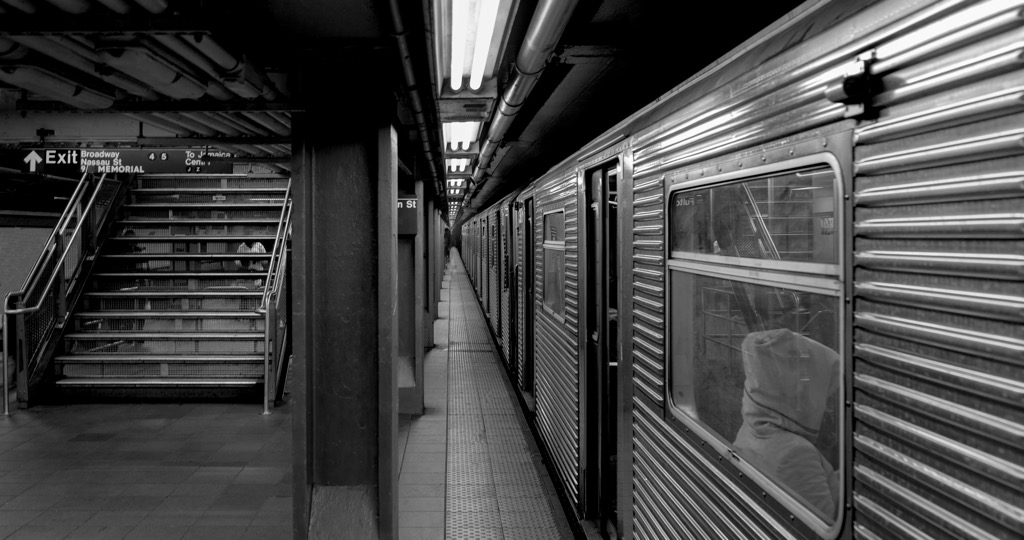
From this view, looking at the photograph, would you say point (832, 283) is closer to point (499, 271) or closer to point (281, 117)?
point (281, 117)

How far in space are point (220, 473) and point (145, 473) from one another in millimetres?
575

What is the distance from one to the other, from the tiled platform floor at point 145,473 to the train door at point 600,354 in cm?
196


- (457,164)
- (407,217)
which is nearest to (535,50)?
(407,217)

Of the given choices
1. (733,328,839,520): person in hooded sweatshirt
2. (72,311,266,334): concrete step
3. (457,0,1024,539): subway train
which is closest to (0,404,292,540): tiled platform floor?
(72,311,266,334): concrete step

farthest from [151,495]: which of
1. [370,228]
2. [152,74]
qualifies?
[152,74]

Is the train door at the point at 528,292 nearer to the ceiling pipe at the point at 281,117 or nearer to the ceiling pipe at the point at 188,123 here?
the ceiling pipe at the point at 281,117

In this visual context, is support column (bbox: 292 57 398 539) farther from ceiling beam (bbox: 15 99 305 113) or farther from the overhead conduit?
the overhead conduit

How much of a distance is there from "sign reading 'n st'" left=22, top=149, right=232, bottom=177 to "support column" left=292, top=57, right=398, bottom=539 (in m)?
3.02

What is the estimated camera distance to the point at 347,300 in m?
2.95

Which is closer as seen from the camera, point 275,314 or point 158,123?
point 158,123

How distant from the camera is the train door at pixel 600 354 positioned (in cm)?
334

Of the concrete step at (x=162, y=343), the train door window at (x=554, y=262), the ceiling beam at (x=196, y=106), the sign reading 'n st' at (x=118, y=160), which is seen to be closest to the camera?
the ceiling beam at (x=196, y=106)

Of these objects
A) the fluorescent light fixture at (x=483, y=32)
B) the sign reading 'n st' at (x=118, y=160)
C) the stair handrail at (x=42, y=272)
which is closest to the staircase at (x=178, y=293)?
the stair handrail at (x=42, y=272)

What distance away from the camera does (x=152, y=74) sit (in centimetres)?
241
